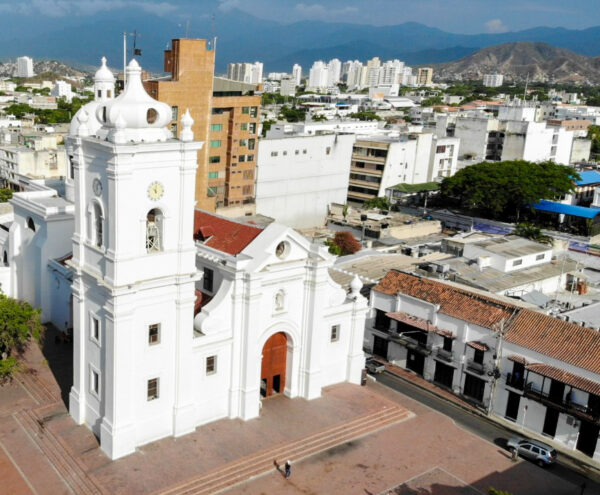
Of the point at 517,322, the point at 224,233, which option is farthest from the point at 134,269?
the point at 517,322

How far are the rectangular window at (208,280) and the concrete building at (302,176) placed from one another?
45.9 metres

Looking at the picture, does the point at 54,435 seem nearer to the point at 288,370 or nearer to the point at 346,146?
the point at 288,370

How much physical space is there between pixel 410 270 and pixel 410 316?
719 centimetres

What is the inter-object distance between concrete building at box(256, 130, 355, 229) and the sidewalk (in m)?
Answer: 42.3

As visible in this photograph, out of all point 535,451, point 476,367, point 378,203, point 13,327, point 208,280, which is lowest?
point 535,451

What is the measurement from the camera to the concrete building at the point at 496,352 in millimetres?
31859

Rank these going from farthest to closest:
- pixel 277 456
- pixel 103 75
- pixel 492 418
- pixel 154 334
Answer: pixel 103 75 < pixel 492 418 < pixel 277 456 < pixel 154 334

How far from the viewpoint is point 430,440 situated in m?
31.8

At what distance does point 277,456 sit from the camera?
2891cm

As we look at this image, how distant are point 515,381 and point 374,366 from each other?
27.5 ft

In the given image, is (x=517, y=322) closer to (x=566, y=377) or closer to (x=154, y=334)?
(x=566, y=377)

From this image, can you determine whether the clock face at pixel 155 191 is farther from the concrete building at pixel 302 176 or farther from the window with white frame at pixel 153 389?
the concrete building at pixel 302 176

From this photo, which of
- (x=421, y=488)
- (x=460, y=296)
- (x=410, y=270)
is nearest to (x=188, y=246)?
(x=421, y=488)

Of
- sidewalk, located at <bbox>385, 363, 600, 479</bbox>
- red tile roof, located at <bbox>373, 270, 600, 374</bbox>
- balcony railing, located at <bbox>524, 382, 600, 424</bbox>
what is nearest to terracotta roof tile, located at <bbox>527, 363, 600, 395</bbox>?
red tile roof, located at <bbox>373, 270, 600, 374</bbox>
